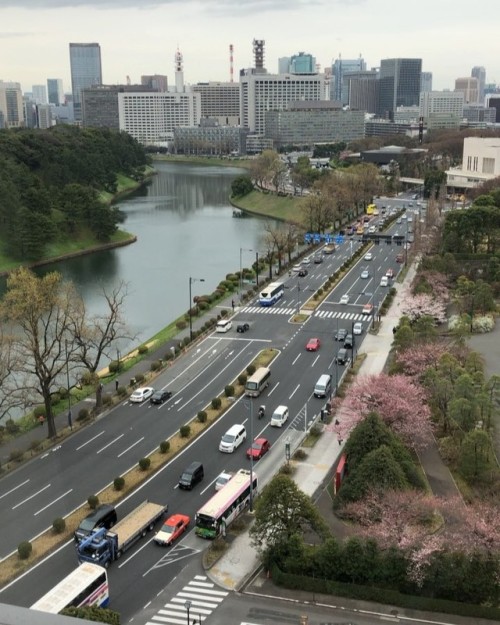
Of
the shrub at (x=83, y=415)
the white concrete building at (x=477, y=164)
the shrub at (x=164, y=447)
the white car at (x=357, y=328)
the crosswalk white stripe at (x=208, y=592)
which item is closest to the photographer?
the crosswalk white stripe at (x=208, y=592)

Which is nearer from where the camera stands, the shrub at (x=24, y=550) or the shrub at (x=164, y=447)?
the shrub at (x=24, y=550)

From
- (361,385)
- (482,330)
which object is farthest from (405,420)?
(482,330)

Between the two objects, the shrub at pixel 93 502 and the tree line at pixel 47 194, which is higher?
the tree line at pixel 47 194

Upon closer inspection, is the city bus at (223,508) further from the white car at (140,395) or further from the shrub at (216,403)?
the white car at (140,395)

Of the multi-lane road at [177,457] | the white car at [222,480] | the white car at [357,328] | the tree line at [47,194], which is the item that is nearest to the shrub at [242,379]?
the multi-lane road at [177,457]

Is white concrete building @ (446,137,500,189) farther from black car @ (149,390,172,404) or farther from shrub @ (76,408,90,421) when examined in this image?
shrub @ (76,408,90,421)

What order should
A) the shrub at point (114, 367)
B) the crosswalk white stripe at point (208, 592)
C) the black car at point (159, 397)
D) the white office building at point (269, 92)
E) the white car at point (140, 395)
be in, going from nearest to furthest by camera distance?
the crosswalk white stripe at point (208, 592)
the black car at point (159, 397)
the white car at point (140, 395)
the shrub at point (114, 367)
the white office building at point (269, 92)

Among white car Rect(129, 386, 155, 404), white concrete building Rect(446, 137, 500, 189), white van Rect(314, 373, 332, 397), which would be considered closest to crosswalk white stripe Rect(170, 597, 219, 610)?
white car Rect(129, 386, 155, 404)
